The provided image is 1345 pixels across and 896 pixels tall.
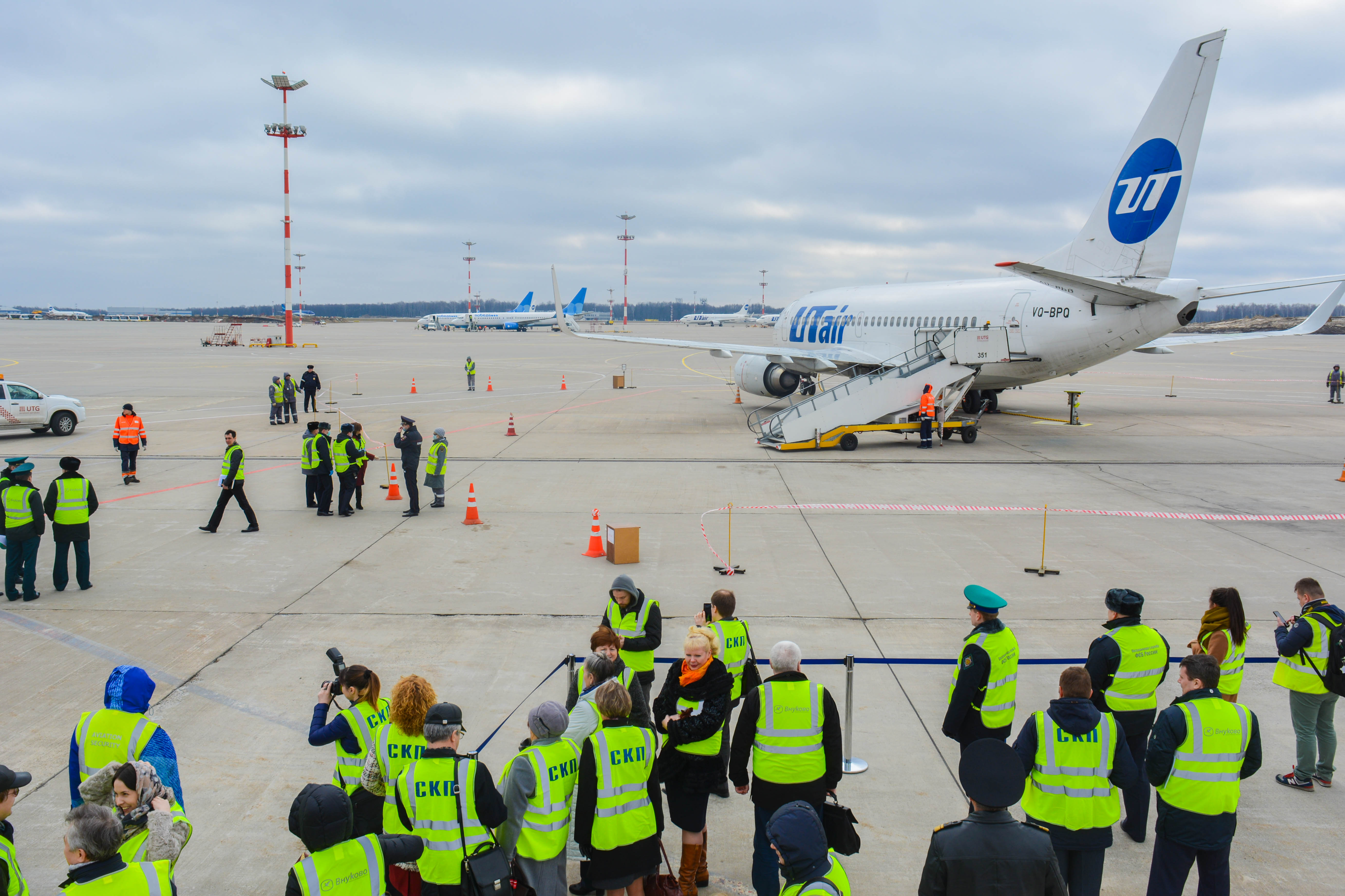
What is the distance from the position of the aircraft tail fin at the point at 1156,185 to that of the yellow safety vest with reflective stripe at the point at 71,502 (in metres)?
22.0

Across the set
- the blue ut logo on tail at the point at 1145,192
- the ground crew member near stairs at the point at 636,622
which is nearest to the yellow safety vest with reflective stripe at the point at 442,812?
the ground crew member near stairs at the point at 636,622

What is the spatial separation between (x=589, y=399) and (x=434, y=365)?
22.7 meters

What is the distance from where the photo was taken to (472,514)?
14766mm

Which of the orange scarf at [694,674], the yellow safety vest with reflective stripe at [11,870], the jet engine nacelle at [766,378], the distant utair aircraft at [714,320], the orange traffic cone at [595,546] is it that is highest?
the distant utair aircraft at [714,320]

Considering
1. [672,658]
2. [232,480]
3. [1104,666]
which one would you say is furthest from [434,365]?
[1104,666]

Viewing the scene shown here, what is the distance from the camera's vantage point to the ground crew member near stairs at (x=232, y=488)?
13883mm

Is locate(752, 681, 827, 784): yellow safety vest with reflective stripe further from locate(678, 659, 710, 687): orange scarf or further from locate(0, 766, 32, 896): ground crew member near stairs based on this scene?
locate(0, 766, 32, 896): ground crew member near stairs

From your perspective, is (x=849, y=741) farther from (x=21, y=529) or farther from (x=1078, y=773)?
(x=21, y=529)

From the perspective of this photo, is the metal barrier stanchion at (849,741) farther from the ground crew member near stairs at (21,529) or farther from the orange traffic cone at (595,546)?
the ground crew member near stairs at (21,529)

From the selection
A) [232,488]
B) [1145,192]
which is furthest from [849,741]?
[1145,192]

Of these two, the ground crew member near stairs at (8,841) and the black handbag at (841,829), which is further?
the black handbag at (841,829)

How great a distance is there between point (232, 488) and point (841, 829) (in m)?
12.5

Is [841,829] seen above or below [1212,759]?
below

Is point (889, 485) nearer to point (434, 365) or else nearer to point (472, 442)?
point (472, 442)
